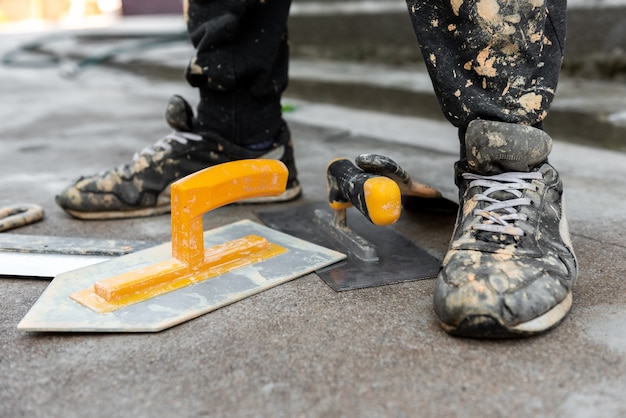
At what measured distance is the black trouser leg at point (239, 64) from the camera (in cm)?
145

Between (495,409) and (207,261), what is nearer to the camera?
(495,409)

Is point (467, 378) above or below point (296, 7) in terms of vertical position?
below

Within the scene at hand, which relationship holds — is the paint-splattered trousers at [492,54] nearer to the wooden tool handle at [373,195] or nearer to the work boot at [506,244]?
the work boot at [506,244]

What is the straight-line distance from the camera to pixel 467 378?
0.79 m

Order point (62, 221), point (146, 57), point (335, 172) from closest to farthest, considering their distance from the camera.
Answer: point (335, 172) < point (62, 221) < point (146, 57)

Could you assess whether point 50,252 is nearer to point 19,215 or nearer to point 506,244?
point 19,215

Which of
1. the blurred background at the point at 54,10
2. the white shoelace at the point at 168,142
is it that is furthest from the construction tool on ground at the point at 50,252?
the blurred background at the point at 54,10

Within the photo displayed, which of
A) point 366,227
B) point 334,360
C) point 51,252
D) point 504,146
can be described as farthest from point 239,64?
point 334,360

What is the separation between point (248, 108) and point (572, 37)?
1.90m

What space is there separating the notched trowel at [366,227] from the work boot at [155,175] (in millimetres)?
220

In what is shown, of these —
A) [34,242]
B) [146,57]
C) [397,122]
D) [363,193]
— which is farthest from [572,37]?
[146,57]

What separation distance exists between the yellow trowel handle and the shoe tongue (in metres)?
0.36

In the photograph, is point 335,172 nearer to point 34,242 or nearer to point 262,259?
point 262,259

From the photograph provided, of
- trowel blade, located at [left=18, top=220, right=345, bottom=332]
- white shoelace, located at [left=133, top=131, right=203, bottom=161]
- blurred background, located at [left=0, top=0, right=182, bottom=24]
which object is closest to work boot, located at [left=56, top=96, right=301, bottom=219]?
white shoelace, located at [left=133, top=131, right=203, bottom=161]
